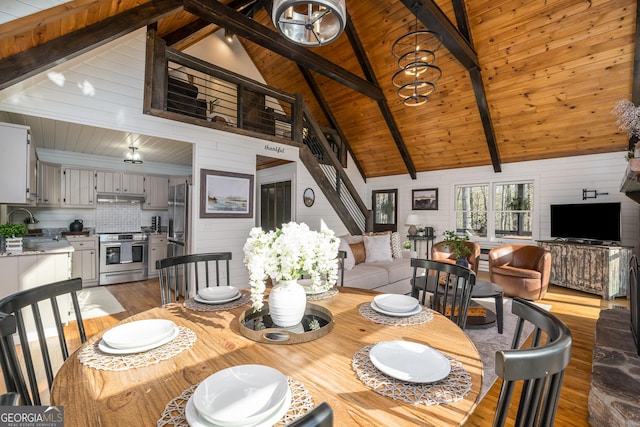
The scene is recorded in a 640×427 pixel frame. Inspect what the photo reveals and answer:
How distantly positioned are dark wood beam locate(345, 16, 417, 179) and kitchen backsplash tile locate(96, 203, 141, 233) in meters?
5.52

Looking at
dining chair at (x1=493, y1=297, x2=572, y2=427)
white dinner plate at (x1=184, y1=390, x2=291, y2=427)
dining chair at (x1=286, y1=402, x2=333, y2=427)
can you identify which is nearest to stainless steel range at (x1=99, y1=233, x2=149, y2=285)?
white dinner plate at (x1=184, y1=390, x2=291, y2=427)

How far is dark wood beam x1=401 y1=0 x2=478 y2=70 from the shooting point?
12.3 feet

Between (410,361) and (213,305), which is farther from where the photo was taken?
(213,305)

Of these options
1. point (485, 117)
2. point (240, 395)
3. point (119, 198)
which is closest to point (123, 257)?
point (119, 198)

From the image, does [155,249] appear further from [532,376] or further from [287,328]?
[532,376]

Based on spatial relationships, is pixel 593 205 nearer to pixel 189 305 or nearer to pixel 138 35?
pixel 189 305

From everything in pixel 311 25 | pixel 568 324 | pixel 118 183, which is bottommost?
pixel 568 324

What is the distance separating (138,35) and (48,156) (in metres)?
3.15

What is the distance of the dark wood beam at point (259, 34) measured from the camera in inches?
142

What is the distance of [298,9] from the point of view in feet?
7.51

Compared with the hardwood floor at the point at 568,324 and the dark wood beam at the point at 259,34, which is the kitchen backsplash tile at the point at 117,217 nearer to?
the hardwood floor at the point at 568,324

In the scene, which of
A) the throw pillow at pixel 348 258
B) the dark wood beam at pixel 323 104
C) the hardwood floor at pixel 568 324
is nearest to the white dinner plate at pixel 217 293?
the hardwood floor at pixel 568 324

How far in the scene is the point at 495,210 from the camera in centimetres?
650

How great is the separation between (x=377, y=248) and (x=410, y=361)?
3.84 m
